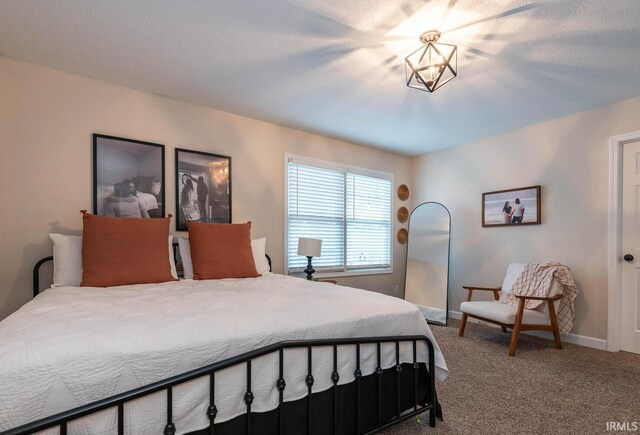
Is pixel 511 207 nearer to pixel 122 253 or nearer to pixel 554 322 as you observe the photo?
pixel 554 322

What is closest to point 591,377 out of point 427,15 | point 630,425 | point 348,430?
point 630,425

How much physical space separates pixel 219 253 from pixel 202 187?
35.9 inches

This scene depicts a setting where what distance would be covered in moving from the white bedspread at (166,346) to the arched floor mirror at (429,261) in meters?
2.69

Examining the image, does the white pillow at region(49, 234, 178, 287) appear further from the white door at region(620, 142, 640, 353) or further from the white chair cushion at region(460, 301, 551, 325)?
the white door at region(620, 142, 640, 353)

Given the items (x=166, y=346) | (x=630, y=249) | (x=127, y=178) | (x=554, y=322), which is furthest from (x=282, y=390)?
(x=630, y=249)

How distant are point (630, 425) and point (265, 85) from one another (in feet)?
11.4

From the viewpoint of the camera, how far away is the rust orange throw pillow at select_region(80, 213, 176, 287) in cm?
226

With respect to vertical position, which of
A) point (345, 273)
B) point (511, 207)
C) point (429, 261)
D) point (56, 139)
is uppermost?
point (56, 139)

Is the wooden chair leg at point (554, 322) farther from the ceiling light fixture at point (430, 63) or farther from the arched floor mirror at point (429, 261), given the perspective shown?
the ceiling light fixture at point (430, 63)

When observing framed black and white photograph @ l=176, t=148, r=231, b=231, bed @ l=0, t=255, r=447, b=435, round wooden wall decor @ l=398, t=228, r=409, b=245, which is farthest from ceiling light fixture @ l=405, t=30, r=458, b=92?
round wooden wall decor @ l=398, t=228, r=409, b=245

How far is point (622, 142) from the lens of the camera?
3.19 meters

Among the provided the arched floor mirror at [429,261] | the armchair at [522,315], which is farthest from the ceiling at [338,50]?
the armchair at [522,315]

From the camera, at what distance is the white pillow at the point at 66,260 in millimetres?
2320

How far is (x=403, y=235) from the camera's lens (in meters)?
5.17
